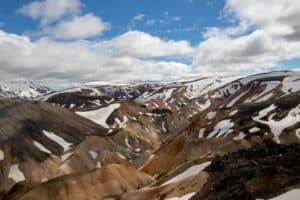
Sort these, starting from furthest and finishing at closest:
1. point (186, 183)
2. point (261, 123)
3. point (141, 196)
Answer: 1. point (261, 123)
2. point (141, 196)
3. point (186, 183)

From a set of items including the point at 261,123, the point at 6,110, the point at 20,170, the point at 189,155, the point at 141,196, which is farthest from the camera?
the point at 6,110

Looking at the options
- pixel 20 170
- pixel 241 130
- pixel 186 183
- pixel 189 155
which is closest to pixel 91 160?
pixel 20 170

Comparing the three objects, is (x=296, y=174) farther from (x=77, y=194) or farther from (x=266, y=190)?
(x=77, y=194)

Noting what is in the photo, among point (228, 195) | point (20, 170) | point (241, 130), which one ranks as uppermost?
point (228, 195)

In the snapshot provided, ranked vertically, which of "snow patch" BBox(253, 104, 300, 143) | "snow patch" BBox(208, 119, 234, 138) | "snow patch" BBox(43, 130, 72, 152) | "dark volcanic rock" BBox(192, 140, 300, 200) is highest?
"dark volcanic rock" BBox(192, 140, 300, 200)

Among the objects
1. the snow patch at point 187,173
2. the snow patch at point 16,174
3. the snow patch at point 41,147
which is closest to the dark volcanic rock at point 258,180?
the snow patch at point 187,173

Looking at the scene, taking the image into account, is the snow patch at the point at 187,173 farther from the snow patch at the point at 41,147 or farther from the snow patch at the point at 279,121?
the snow patch at the point at 41,147

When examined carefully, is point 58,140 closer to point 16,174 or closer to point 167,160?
point 16,174

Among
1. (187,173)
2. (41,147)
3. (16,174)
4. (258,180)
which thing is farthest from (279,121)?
(258,180)

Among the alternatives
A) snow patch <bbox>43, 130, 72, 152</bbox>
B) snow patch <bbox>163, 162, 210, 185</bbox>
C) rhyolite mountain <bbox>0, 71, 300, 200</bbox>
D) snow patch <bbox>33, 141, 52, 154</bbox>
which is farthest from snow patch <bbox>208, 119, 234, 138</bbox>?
snow patch <bbox>43, 130, 72, 152</bbox>

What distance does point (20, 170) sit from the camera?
138750 mm

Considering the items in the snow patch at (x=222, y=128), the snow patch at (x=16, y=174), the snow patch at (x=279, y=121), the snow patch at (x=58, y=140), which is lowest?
the snow patch at (x=16, y=174)

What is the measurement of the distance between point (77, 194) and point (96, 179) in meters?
5.69

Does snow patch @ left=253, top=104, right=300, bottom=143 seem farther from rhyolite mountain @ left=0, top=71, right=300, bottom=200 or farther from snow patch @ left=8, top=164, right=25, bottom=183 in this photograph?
snow patch @ left=8, top=164, right=25, bottom=183
